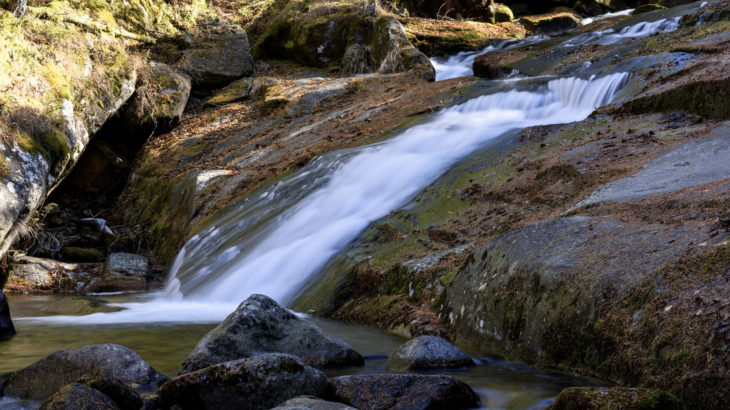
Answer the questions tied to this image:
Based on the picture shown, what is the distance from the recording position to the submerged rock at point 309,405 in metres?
3.28

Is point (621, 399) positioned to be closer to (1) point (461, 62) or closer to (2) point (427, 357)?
(2) point (427, 357)

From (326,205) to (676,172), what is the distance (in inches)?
209

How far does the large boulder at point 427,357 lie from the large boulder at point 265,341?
1.50 ft

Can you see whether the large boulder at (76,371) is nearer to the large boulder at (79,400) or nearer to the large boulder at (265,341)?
the large boulder at (265,341)

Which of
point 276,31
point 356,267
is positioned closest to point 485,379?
point 356,267

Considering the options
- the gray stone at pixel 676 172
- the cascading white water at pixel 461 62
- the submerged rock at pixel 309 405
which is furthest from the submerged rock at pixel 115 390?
the cascading white water at pixel 461 62

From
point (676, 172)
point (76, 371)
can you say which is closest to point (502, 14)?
point (676, 172)

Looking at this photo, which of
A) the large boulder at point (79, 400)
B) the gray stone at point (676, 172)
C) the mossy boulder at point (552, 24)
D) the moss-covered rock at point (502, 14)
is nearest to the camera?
the large boulder at point (79, 400)

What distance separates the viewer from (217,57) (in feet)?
69.2

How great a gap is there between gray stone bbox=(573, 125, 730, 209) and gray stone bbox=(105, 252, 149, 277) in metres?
8.72

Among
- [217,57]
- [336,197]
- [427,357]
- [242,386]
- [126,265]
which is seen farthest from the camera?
[217,57]

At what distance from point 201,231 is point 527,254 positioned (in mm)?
8090

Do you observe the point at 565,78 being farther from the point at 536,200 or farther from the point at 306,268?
the point at 306,268

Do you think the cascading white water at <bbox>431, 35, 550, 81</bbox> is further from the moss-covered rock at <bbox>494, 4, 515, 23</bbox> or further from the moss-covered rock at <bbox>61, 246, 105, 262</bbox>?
the moss-covered rock at <bbox>61, 246, 105, 262</bbox>
